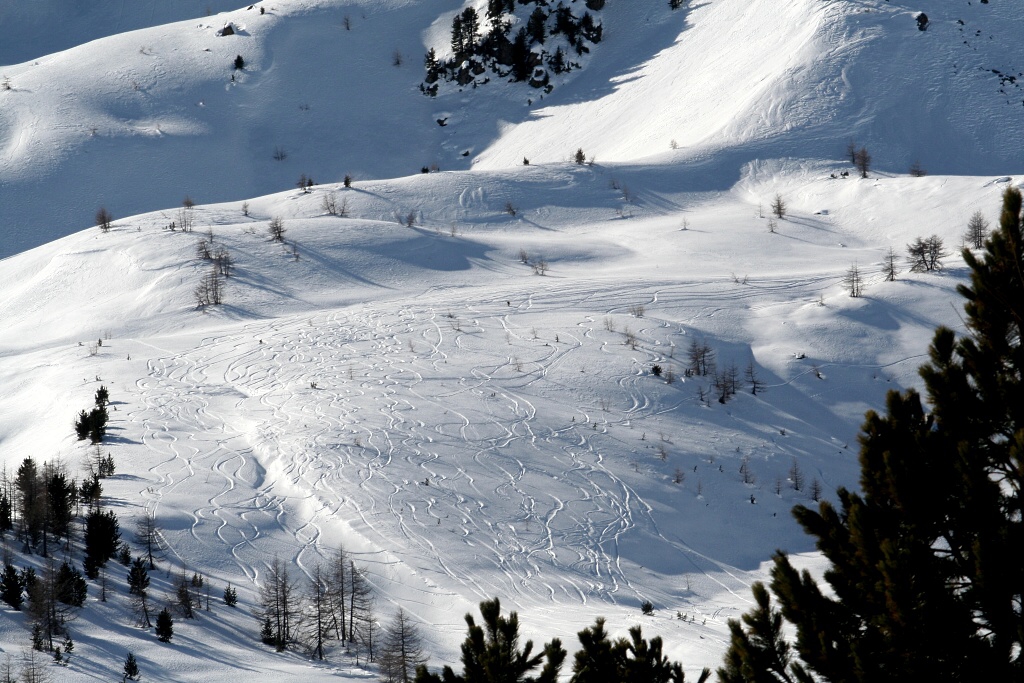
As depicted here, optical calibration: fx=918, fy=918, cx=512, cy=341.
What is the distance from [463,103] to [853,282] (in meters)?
38.2

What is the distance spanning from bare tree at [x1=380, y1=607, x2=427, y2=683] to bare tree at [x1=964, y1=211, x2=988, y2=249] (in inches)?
810

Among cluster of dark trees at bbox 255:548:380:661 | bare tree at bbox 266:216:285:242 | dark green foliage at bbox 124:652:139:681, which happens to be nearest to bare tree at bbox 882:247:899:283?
cluster of dark trees at bbox 255:548:380:661

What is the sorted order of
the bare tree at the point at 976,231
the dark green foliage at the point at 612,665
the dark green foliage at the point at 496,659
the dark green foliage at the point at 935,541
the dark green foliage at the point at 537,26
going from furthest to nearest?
the dark green foliage at the point at 537,26, the bare tree at the point at 976,231, the dark green foliage at the point at 612,665, the dark green foliage at the point at 496,659, the dark green foliage at the point at 935,541

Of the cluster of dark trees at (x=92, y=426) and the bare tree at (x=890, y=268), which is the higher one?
the bare tree at (x=890, y=268)

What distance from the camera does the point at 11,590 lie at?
996cm

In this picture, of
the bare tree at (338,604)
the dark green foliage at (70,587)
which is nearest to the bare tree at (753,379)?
the bare tree at (338,604)

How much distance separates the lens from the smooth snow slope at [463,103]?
134 feet

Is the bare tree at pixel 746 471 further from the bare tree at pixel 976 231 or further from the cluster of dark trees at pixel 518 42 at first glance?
the cluster of dark trees at pixel 518 42

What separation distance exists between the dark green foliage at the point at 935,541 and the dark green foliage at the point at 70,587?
322 inches

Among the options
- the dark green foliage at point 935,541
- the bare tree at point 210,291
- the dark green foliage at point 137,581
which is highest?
the bare tree at point 210,291

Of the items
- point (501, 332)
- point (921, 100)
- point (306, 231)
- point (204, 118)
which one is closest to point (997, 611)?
point (501, 332)

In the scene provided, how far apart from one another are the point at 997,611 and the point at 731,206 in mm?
33596

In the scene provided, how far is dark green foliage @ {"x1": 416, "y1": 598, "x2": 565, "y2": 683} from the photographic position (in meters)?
5.17

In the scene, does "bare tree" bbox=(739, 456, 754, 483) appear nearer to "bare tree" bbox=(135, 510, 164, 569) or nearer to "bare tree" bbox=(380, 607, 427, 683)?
"bare tree" bbox=(380, 607, 427, 683)
